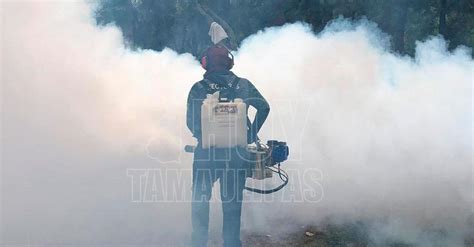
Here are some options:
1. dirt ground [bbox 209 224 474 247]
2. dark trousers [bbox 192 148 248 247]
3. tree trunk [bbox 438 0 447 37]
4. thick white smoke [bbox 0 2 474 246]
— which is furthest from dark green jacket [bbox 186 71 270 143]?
tree trunk [bbox 438 0 447 37]

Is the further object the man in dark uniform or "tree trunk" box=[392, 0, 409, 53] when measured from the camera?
"tree trunk" box=[392, 0, 409, 53]

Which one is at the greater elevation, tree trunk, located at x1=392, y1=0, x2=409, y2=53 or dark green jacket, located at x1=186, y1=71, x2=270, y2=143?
tree trunk, located at x1=392, y1=0, x2=409, y2=53

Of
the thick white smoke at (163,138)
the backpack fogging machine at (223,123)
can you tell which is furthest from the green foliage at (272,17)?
the backpack fogging machine at (223,123)

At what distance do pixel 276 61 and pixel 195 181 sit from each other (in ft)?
8.37

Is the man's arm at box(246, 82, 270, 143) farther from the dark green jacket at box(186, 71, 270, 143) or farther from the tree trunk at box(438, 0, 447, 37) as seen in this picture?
the tree trunk at box(438, 0, 447, 37)

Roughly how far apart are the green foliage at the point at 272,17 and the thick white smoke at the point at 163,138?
414 centimetres

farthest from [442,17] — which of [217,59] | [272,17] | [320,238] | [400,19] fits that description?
[217,59]

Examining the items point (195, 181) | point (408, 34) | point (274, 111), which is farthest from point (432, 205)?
point (408, 34)

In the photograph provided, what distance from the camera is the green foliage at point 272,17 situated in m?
11.2

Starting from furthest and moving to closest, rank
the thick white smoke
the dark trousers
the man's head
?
the thick white smoke
the dark trousers
the man's head

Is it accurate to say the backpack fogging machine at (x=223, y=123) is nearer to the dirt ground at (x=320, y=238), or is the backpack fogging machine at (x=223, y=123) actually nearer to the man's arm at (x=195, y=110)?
the man's arm at (x=195, y=110)

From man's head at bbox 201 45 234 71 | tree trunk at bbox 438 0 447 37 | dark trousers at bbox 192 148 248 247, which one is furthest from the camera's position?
tree trunk at bbox 438 0 447 37

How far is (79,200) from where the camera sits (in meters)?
5.62

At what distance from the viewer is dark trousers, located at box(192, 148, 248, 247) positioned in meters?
4.95
